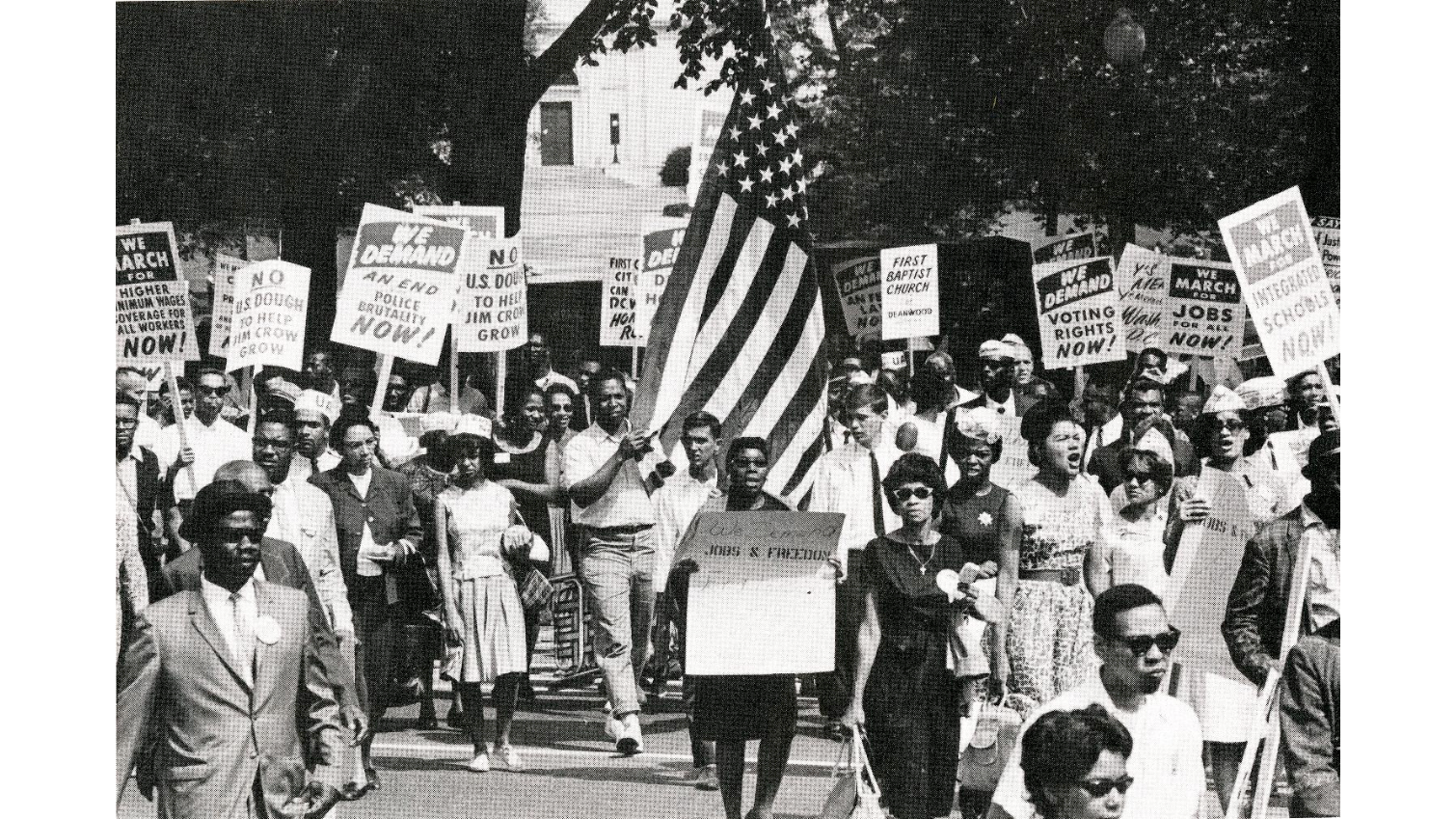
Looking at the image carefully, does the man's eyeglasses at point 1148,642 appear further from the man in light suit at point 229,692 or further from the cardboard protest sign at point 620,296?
the man in light suit at point 229,692

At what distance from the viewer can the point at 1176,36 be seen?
24.2 feet

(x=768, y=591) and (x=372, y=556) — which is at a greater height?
(x=372, y=556)

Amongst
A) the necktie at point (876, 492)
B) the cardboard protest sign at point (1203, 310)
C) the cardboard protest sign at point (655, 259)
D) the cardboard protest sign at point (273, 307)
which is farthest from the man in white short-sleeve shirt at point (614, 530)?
the cardboard protest sign at point (1203, 310)

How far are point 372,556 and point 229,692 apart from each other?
0.98m

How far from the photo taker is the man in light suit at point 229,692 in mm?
6516

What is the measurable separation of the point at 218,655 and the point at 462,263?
1879 millimetres

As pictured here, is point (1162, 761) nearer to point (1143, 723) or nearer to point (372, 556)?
point (1143, 723)

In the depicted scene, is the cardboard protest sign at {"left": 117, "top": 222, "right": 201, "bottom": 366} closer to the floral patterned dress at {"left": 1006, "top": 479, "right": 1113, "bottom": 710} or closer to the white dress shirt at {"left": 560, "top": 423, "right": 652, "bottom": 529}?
the white dress shirt at {"left": 560, "top": 423, "right": 652, "bottom": 529}

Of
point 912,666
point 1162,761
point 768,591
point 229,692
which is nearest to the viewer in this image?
point 1162,761

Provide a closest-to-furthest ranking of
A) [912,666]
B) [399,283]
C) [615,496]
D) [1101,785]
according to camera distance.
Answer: [1101,785]
[912,666]
[399,283]
[615,496]

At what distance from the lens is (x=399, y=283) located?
747cm

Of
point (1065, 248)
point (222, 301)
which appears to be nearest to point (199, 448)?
point (222, 301)

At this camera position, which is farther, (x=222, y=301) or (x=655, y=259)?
(x=222, y=301)

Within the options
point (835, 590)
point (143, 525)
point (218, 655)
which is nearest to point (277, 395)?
point (143, 525)
